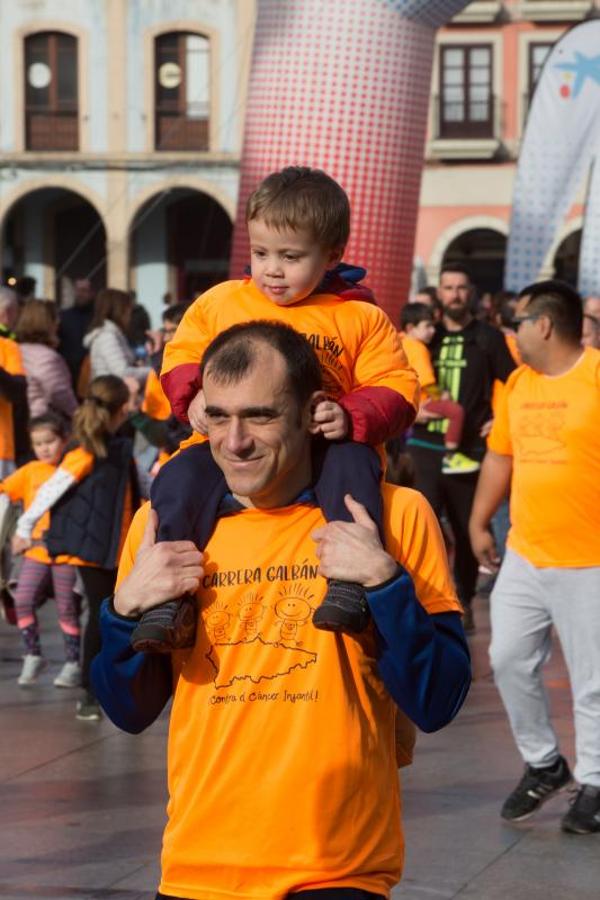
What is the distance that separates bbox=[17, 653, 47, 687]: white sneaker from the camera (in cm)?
941

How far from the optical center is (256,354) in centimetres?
333

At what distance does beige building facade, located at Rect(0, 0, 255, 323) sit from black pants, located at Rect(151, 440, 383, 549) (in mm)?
36460

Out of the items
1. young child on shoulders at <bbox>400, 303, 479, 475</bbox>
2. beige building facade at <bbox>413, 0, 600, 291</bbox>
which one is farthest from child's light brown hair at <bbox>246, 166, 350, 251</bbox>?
beige building facade at <bbox>413, 0, 600, 291</bbox>

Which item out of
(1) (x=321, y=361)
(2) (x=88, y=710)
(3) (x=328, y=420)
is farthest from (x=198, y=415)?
(2) (x=88, y=710)

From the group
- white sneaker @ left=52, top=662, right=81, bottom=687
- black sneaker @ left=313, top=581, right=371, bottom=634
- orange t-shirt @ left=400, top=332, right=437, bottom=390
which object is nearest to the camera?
black sneaker @ left=313, top=581, right=371, bottom=634

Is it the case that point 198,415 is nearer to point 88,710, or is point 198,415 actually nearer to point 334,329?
point 334,329

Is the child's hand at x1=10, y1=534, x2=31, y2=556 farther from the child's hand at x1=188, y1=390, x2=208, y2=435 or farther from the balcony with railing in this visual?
the balcony with railing

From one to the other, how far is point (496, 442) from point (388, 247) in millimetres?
6041

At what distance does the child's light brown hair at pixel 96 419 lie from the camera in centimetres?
893

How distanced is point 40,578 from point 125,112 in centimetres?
3186

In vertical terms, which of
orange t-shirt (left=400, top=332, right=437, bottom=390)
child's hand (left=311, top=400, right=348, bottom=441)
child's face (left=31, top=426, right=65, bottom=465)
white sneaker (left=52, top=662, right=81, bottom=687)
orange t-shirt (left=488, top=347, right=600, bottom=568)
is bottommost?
white sneaker (left=52, top=662, right=81, bottom=687)

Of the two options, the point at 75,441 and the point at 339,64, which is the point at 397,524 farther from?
the point at 339,64

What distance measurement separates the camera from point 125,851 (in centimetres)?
626

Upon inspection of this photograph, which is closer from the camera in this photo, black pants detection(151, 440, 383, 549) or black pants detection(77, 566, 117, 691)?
black pants detection(151, 440, 383, 549)
